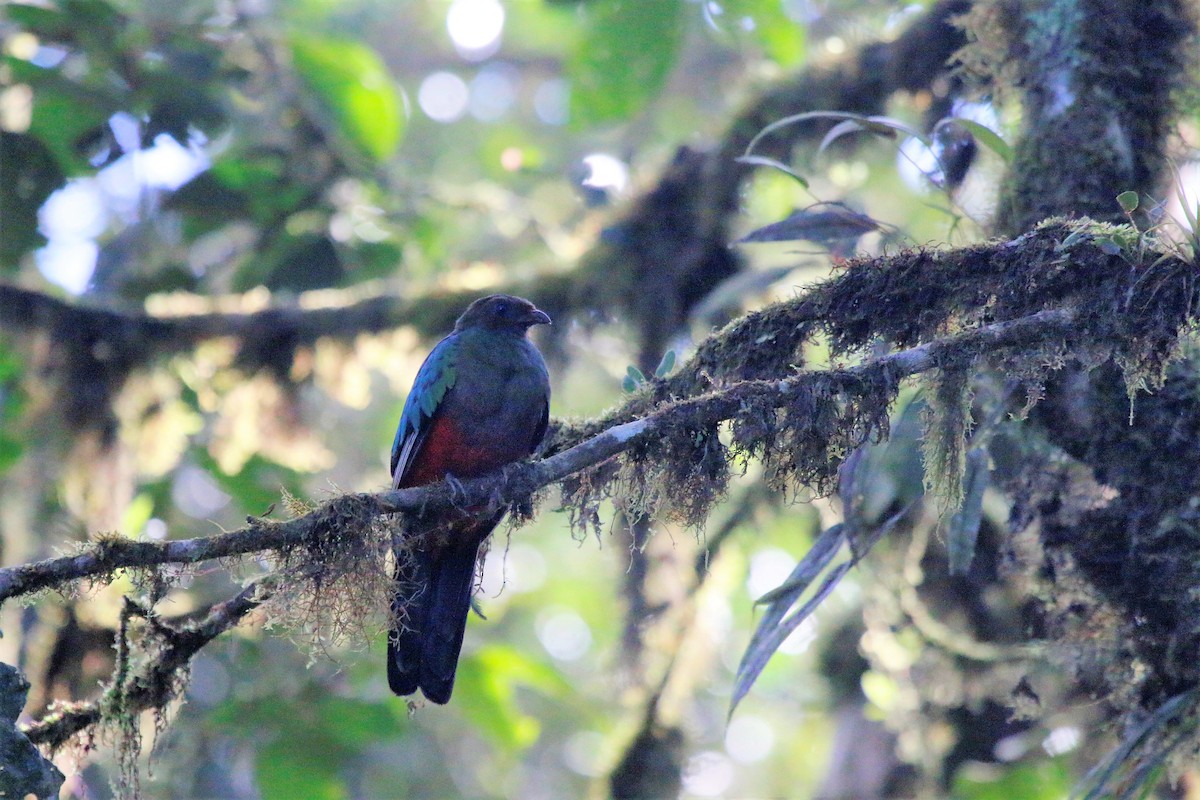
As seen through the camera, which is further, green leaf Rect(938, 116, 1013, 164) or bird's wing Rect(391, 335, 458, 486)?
bird's wing Rect(391, 335, 458, 486)

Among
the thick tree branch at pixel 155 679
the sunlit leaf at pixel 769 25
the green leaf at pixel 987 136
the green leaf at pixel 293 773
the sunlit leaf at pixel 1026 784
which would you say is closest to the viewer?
the thick tree branch at pixel 155 679

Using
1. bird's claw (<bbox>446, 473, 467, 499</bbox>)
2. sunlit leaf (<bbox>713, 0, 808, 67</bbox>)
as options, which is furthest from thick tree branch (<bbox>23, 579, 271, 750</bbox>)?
sunlit leaf (<bbox>713, 0, 808, 67</bbox>)

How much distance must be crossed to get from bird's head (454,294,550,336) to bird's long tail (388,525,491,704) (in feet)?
4.12


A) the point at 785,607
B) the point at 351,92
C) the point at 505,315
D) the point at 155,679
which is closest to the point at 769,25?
the point at 351,92

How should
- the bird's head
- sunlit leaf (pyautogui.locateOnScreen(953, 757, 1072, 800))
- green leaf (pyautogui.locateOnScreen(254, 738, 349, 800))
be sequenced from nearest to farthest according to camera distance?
the bird's head < green leaf (pyautogui.locateOnScreen(254, 738, 349, 800)) < sunlit leaf (pyautogui.locateOnScreen(953, 757, 1072, 800))

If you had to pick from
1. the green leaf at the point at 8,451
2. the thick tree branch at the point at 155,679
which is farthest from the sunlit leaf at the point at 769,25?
the thick tree branch at the point at 155,679

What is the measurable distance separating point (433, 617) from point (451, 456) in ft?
2.00

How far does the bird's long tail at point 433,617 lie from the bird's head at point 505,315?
1.26m

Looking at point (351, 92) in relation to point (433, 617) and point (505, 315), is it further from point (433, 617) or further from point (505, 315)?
point (433, 617)

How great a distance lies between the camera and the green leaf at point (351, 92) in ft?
23.4

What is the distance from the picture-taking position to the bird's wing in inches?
172

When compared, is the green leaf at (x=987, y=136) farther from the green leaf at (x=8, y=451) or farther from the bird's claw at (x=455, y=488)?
the green leaf at (x=8, y=451)

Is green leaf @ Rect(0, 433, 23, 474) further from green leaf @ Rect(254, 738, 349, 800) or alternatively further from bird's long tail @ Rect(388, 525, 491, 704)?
bird's long tail @ Rect(388, 525, 491, 704)

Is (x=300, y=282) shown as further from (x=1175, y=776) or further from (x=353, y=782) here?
(x=1175, y=776)
